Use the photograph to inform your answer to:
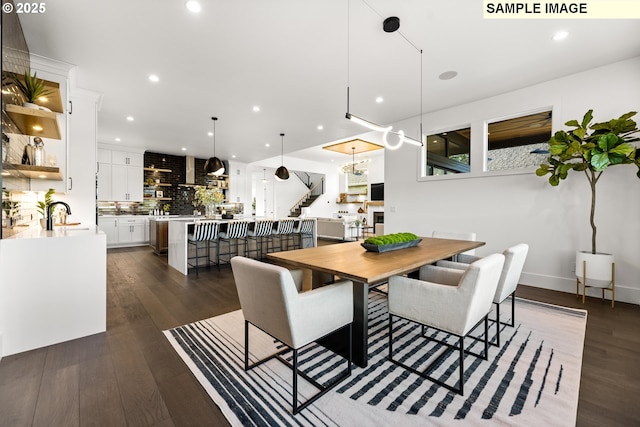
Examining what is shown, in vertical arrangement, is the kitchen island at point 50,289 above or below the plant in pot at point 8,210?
below

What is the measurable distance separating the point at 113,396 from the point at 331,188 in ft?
38.1

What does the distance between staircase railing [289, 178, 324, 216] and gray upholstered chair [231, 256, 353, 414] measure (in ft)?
34.8

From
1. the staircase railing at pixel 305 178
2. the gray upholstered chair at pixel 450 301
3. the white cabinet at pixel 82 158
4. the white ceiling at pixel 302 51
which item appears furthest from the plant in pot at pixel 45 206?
the staircase railing at pixel 305 178

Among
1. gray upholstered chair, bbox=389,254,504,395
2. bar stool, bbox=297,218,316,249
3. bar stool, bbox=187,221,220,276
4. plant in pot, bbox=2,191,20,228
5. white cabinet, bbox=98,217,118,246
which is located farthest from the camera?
white cabinet, bbox=98,217,118,246

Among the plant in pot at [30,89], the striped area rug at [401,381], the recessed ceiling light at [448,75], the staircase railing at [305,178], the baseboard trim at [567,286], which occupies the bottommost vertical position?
the striped area rug at [401,381]

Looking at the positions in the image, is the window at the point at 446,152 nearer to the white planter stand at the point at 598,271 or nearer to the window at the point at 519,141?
the window at the point at 519,141

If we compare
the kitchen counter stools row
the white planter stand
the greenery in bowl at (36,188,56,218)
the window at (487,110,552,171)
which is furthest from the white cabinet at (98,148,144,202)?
the white planter stand

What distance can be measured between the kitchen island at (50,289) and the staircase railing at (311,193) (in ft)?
32.5

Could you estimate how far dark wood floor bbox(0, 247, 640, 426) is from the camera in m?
1.43

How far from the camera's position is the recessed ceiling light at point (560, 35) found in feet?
8.70

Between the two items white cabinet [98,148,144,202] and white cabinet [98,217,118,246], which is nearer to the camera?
white cabinet [98,217,118,246]

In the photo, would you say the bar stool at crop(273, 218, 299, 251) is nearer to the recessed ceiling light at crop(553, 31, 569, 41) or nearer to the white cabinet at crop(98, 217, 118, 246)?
the white cabinet at crop(98, 217, 118, 246)

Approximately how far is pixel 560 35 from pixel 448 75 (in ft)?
3.56

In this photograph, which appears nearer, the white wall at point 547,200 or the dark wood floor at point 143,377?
the dark wood floor at point 143,377
